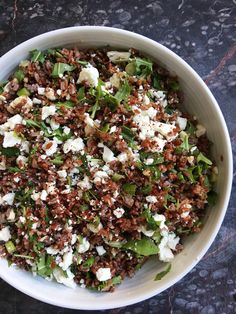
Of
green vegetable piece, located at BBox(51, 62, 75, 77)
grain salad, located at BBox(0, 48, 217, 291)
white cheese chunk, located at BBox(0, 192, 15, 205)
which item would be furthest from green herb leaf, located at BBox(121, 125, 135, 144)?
white cheese chunk, located at BBox(0, 192, 15, 205)

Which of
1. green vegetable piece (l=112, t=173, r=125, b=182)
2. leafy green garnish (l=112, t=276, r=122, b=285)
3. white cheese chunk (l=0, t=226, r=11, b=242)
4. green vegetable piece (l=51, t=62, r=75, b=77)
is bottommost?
leafy green garnish (l=112, t=276, r=122, b=285)

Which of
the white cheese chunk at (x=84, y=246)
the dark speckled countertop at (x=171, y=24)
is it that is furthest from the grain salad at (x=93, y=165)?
the dark speckled countertop at (x=171, y=24)

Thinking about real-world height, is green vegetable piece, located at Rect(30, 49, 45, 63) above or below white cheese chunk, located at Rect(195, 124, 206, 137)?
above

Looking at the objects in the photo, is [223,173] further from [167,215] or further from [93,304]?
[93,304]

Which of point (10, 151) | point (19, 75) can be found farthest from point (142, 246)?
point (19, 75)

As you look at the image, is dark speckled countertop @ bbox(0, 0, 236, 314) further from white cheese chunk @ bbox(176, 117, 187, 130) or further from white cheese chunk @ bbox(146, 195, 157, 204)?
white cheese chunk @ bbox(146, 195, 157, 204)

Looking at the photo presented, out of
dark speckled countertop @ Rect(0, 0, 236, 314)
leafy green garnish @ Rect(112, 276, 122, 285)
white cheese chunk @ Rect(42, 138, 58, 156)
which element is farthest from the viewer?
dark speckled countertop @ Rect(0, 0, 236, 314)

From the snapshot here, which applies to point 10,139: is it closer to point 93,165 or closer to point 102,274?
point 93,165

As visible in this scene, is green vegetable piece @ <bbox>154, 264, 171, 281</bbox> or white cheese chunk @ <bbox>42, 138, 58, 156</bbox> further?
green vegetable piece @ <bbox>154, 264, 171, 281</bbox>
